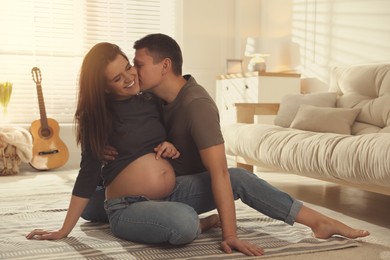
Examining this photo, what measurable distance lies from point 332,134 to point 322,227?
672 millimetres

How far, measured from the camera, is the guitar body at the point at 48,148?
378cm

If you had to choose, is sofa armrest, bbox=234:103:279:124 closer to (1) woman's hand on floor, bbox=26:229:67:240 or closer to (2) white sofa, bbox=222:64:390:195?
(2) white sofa, bbox=222:64:390:195

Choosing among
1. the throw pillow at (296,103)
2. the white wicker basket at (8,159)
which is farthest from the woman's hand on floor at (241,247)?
the white wicker basket at (8,159)

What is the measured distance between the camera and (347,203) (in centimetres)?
251

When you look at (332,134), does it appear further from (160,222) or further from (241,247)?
(160,222)

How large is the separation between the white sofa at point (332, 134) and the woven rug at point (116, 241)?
32cm

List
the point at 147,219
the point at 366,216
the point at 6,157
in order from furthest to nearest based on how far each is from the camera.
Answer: the point at 6,157 → the point at 366,216 → the point at 147,219

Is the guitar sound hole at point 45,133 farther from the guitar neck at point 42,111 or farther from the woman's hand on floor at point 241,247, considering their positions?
the woman's hand on floor at point 241,247

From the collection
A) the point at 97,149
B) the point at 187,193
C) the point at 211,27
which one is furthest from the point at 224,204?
the point at 211,27

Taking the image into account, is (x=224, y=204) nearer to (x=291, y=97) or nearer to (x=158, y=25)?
(x=291, y=97)

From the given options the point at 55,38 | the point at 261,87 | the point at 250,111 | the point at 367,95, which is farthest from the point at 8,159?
the point at 367,95

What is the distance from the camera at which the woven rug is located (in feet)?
4.91

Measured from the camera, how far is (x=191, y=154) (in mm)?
1706

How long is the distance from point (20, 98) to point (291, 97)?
2405 mm
